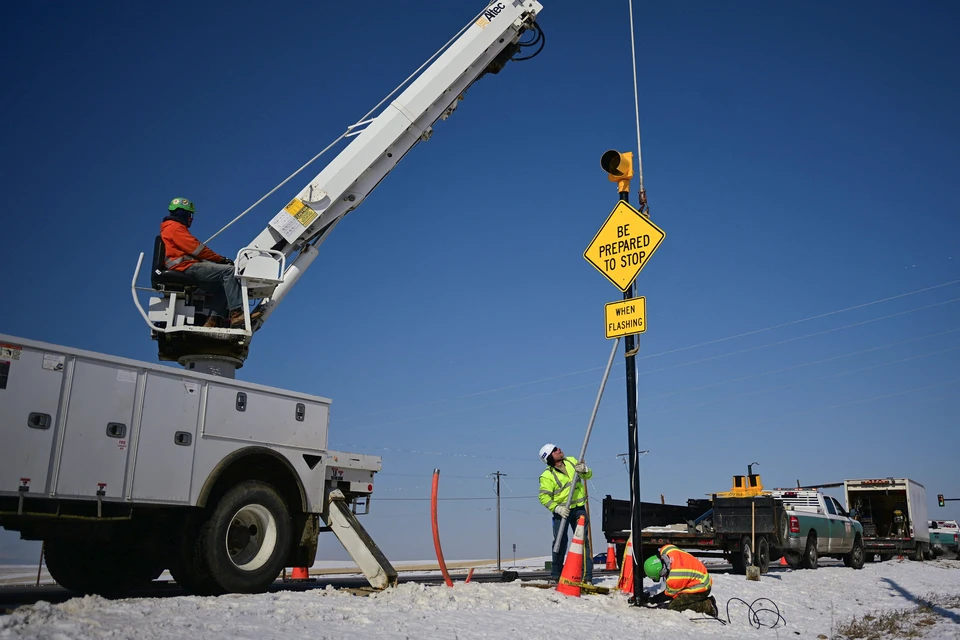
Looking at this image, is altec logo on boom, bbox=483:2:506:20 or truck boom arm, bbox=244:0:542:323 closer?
truck boom arm, bbox=244:0:542:323

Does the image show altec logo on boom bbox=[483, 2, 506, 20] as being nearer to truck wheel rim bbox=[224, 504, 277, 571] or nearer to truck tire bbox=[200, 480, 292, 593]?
truck tire bbox=[200, 480, 292, 593]

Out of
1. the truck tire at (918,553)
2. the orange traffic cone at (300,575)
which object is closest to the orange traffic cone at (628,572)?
the orange traffic cone at (300,575)

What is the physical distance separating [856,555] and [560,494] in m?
14.4

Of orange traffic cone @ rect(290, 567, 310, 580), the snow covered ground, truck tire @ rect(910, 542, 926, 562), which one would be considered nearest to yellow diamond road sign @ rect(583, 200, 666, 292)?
the snow covered ground

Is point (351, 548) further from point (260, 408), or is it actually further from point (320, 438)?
point (260, 408)

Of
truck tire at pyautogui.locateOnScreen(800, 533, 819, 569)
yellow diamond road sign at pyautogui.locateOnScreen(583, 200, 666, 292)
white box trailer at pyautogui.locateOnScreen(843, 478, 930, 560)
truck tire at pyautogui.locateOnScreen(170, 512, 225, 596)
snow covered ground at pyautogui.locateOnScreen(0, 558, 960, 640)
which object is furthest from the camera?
white box trailer at pyautogui.locateOnScreen(843, 478, 930, 560)

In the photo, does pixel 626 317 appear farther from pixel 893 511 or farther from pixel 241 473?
pixel 893 511

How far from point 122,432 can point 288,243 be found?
16.3ft

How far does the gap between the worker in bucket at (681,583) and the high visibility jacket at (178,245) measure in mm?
7017

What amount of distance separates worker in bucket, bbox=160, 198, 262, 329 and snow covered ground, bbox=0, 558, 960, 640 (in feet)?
14.0

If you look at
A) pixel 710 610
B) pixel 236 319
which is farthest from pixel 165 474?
pixel 710 610

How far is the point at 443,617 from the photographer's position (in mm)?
7125

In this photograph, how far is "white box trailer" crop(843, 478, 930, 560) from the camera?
2727 centimetres

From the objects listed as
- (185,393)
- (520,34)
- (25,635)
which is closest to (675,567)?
(185,393)
